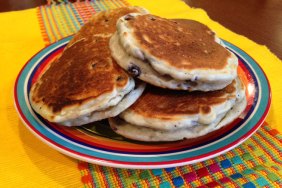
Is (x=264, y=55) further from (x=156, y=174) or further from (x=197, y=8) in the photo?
(x=156, y=174)

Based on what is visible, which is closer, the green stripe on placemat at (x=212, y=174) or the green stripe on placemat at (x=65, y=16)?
the green stripe on placemat at (x=212, y=174)

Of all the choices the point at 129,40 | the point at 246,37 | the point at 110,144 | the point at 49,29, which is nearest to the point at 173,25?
the point at 129,40

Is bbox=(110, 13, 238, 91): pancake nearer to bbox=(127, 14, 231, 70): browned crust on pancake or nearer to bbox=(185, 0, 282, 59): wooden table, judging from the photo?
bbox=(127, 14, 231, 70): browned crust on pancake

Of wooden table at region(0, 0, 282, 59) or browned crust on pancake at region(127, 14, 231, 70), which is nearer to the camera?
browned crust on pancake at region(127, 14, 231, 70)

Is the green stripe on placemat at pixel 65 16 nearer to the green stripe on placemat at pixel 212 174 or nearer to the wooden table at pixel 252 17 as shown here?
the wooden table at pixel 252 17

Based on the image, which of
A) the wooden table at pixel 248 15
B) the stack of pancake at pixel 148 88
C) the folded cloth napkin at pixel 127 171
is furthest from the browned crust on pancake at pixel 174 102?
the wooden table at pixel 248 15

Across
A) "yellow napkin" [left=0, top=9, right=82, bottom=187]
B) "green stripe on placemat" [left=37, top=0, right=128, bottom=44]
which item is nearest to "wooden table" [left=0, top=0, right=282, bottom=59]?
"green stripe on placemat" [left=37, top=0, right=128, bottom=44]

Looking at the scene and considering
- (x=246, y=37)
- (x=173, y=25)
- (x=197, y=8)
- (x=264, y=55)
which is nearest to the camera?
(x=173, y=25)
